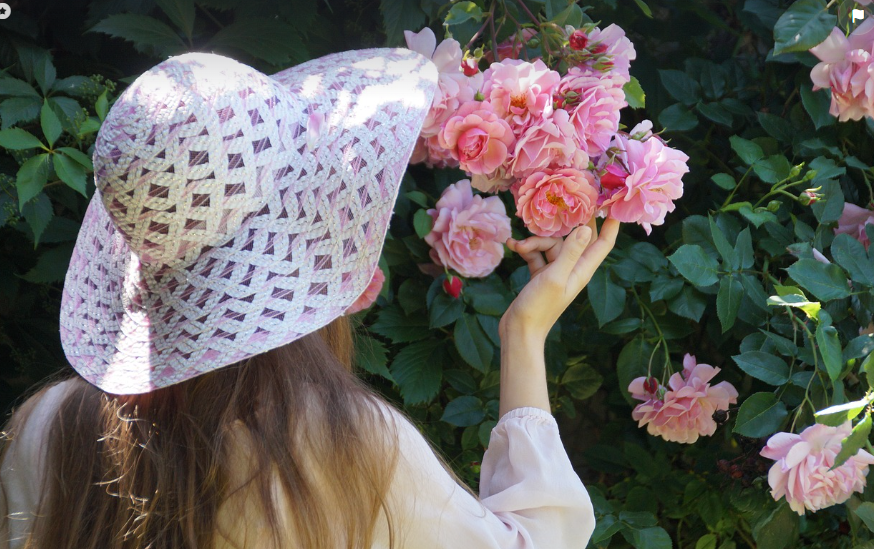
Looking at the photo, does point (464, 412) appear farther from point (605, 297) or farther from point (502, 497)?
point (502, 497)

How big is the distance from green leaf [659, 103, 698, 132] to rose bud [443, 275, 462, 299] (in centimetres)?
56

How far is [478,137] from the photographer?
116 centimetres

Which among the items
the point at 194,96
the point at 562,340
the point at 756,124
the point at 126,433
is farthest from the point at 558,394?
the point at 194,96

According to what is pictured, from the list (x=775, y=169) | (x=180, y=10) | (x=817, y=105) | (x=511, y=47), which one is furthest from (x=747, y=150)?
(x=180, y=10)

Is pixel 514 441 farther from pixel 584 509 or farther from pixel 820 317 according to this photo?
pixel 820 317

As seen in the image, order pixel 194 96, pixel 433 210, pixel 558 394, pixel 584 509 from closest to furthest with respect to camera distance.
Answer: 1. pixel 194 96
2. pixel 584 509
3. pixel 433 210
4. pixel 558 394

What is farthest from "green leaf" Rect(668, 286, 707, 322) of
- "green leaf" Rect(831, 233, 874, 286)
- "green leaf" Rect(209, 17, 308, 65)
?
"green leaf" Rect(209, 17, 308, 65)

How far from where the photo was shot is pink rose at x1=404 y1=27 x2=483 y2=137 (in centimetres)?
121

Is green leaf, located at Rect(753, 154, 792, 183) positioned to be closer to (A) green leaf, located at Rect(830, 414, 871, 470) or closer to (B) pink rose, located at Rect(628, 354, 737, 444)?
(B) pink rose, located at Rect(628, 354, 737, 444)

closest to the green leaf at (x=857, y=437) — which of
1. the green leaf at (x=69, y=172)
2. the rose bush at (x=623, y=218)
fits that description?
the rose bush at (x=623, y=218)

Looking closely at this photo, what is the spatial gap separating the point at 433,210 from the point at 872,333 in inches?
30.2

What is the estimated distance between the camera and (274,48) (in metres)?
1.51

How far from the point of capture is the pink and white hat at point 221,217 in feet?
2.66

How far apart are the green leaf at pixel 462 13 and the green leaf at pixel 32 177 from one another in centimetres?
A: 69
